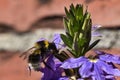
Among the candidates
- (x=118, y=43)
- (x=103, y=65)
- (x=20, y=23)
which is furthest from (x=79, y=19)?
(x=20, y=23)

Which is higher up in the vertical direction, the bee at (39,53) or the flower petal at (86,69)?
the bee at (39,53)

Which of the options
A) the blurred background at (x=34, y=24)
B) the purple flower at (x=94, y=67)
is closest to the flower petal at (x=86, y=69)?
the purple flower at (x=94, y=67)

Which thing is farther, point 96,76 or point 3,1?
point 3,1

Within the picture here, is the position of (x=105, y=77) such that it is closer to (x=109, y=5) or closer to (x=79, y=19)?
(x=79, y=19)

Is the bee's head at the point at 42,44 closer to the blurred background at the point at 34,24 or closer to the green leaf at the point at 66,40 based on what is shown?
the green leaf at the point at 66,40

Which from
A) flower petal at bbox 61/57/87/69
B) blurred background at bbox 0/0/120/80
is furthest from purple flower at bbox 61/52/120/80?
blurred background at bbox 0/0/120/80

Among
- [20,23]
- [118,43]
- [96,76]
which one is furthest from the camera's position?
[20,23]
